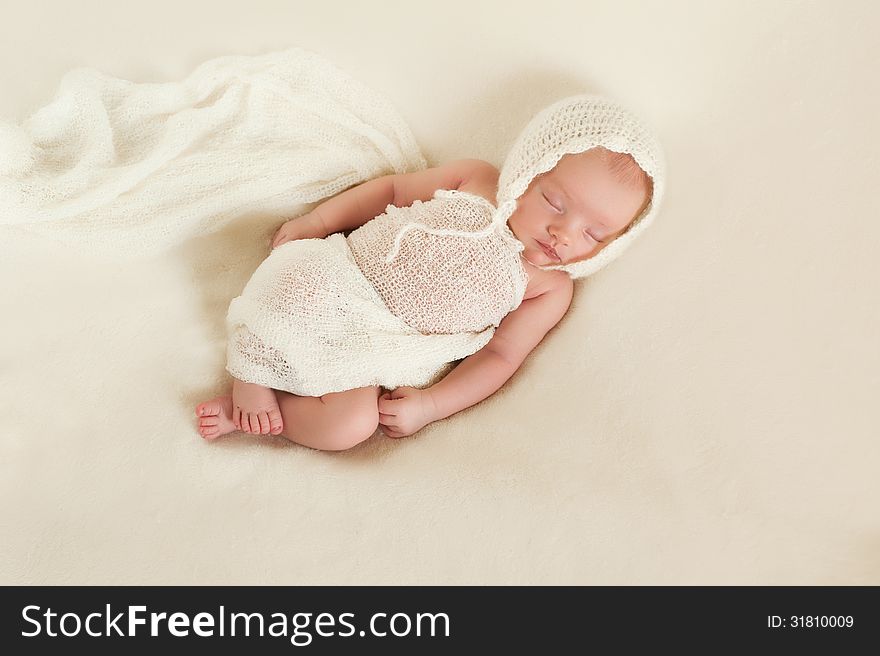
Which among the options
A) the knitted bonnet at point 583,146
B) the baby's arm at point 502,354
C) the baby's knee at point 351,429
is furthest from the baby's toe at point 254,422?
the knitted bonnet at point 583,146

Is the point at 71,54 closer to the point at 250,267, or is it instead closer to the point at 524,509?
the point at 250,267

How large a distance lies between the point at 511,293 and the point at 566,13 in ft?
1.66

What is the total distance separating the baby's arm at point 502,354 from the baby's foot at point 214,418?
0.31 m

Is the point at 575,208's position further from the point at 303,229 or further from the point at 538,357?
the point at 303,229

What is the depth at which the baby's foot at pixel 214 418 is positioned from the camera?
1079mm

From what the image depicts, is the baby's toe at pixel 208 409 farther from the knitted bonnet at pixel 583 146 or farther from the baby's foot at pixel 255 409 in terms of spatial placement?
the knitted bonnet at pixel 583 146

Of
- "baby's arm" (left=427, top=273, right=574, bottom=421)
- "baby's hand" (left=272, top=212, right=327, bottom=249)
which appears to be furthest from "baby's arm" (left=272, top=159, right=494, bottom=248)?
"baby's arm" (left=427, top=273, right=574, bottom=421)

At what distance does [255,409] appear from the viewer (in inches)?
42.8

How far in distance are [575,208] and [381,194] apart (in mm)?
357

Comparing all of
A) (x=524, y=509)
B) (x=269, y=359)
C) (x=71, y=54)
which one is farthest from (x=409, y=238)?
(x=71, y=54)

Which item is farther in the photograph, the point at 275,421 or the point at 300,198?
the point at 300,198

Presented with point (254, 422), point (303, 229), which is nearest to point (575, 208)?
point (303, 229)

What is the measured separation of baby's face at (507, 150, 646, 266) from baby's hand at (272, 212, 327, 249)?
0.34m

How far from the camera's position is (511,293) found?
1170 millimetres
